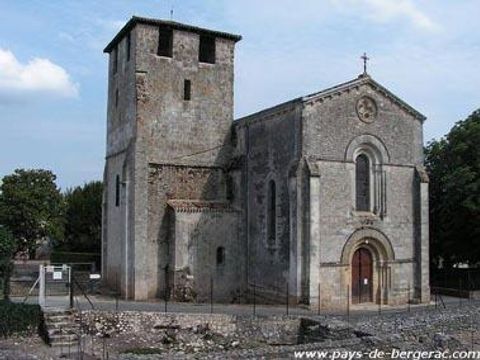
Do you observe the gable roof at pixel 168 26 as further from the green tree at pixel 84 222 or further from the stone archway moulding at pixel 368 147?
the green tree at pixel 84 222

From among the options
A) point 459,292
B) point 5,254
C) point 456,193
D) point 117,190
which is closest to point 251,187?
point 117,190

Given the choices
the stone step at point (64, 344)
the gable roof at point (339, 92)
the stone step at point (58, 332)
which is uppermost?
the gable roof at point (339, 92)

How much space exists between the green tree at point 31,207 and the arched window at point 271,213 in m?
27.1

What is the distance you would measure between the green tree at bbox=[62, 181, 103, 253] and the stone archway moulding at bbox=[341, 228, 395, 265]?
31584 millimetres

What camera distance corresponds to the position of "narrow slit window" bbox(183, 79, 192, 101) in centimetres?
3556

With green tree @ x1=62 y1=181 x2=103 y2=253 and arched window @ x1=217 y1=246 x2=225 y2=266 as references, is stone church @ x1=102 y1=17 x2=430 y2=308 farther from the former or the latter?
green tree @ x1=62 y1=181 x2=103 y2=253

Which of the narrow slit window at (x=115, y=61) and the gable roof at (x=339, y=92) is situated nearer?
A: the gable roof at (x=339, y=92)

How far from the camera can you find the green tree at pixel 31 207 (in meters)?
52.0

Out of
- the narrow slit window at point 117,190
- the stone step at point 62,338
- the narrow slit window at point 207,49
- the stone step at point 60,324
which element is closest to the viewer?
the stone step at point 62,338

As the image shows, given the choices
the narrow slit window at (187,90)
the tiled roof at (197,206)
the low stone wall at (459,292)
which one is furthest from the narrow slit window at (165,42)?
the low stone wall at (459,292)

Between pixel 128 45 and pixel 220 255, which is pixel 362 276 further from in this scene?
pixel 128 45

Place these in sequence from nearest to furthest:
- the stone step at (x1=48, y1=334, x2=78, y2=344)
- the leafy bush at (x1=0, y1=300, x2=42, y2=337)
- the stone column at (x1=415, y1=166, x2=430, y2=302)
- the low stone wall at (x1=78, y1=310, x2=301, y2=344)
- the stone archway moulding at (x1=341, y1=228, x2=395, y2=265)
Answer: the stone step at (x1=48, y1=334, x2=78, y2=344), the leafy bush at (x1=0, y1=300, x2=42, y2=337), the low stone wall at (x1=78, y1=310, x2=301, y2=344), the stone archway moulding at (x1=341, y1=228, x2=395, y2=265), the stone column at (x1=415, y1=166, x2=430, y2=302)

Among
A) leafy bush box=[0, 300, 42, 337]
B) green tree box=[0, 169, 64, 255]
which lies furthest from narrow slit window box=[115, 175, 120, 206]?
green tree box=[0, 169, 64, 255]

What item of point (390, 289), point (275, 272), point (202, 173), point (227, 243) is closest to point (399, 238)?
point (390, 289)
